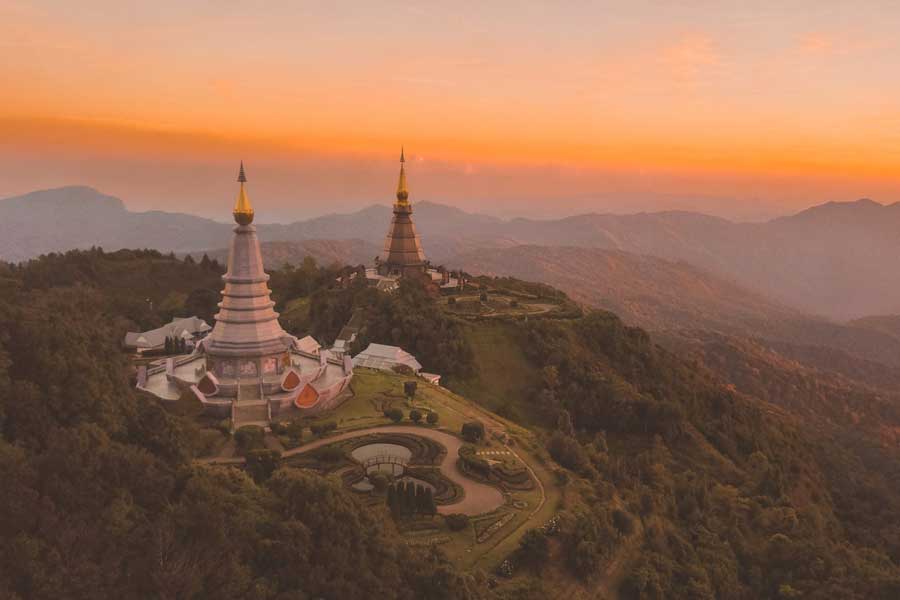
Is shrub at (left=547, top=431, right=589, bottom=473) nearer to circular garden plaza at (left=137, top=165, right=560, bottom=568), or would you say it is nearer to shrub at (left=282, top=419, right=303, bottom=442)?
circular garden plaza at (left=137, top=165, right=560, bottom=568)

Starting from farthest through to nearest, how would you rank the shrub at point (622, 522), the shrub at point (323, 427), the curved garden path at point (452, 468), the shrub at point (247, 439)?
the shrub at point (323, 427)
the shrub at point (247, 439)
the shrub at point (622, 522)
the curved garden path at point (452, 468)

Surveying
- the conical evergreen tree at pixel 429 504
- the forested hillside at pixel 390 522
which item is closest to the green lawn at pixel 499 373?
the forested hillside at pixel 390 522

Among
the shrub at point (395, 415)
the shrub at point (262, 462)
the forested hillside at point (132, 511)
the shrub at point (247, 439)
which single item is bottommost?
the shrub at point (395, 415)

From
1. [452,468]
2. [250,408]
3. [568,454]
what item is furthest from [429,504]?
[250,408]

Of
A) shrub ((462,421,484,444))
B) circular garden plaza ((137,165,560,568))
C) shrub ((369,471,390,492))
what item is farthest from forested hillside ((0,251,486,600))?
shrub ((462,421,484,444))

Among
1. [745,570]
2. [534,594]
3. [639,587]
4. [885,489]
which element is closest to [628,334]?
[885,489]

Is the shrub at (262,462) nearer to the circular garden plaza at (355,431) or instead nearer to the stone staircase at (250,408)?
the circular garden plaza at (355,431)

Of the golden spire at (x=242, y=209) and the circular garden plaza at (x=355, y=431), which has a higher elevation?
the golden spire at (x=242, y=209)

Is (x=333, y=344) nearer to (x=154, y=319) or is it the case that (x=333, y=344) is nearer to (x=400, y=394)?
(x=400, y=394)
